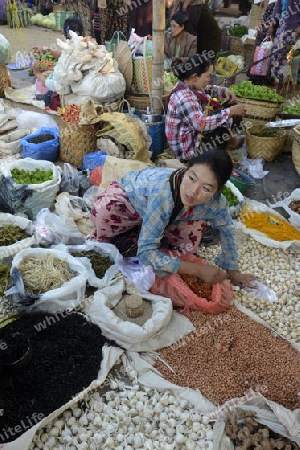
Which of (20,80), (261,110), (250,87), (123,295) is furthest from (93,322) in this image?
(20,80)

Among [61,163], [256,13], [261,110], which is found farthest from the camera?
[256,13]

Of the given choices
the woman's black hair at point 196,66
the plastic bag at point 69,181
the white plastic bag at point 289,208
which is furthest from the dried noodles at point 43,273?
the woman's black hair at point 196,66

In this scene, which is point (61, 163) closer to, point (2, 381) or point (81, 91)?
point (81, 91)

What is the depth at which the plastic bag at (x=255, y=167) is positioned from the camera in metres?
4.53

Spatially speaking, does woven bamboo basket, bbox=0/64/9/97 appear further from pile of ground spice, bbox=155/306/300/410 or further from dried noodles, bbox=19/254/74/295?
pile of ground spice, bbox=155/306/300/410

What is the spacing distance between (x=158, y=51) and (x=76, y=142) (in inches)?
50.3

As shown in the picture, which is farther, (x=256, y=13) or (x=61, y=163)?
(x=256, y=13)

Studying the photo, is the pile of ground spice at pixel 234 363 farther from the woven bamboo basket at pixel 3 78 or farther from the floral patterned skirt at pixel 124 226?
the woven bamboo basket at pixel 3 78

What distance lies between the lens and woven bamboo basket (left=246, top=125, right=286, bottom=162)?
4.58 m

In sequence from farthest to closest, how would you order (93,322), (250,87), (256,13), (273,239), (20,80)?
(256,13) < (20,80) < (250,87) < (273,239) < (93,322)

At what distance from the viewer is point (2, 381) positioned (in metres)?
2.04

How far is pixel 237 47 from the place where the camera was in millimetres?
8141

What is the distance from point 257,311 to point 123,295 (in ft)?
3.08

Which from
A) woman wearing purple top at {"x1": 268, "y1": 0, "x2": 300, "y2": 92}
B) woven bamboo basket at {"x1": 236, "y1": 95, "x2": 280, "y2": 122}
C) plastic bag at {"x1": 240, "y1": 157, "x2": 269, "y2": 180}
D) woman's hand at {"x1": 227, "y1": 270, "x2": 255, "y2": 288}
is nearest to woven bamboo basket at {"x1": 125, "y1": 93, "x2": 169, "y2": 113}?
woven bamboo basket at {"x1": 236, "y1": 95, "x2": 280, "y2": 122}
